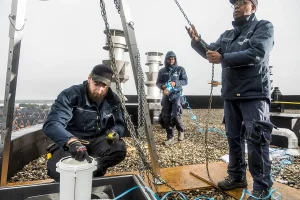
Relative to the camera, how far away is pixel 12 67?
2.33 m

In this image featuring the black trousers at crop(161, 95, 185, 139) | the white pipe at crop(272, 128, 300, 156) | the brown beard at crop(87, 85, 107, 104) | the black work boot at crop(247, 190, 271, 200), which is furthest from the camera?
the black trousers at crop(161, 95, 185, 139)

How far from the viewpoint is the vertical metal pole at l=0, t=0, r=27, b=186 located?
2309 millimetres

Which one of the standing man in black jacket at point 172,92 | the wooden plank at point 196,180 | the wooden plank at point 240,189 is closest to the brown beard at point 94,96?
the wooden plank at point 196,180

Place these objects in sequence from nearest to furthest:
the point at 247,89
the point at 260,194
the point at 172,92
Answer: the point at 260,194 < the point at 247,89 < the point at 172,92

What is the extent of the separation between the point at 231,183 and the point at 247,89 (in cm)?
119

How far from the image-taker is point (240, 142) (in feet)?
7.68

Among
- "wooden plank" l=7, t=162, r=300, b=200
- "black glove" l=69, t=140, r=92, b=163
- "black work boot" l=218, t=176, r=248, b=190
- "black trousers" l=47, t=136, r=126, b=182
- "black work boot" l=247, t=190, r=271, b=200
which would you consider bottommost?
"wooden plank" l=7, t=162, r=300, b=200

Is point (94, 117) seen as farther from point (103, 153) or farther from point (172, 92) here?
point (172, 92)

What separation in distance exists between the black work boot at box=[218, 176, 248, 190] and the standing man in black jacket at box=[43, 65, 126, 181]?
1.31 meters

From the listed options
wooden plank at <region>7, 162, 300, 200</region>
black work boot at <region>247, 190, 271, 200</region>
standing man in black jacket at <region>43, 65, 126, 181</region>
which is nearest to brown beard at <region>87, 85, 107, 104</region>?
standing man in black jacket at <region>43, 65, 126, 181</region>

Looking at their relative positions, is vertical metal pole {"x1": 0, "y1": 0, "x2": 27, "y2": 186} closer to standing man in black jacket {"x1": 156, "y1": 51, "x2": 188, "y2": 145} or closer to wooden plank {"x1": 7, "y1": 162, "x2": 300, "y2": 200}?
wooden plank {"x1": 7, "y1": 162, "x2": 300, "y2": 200}

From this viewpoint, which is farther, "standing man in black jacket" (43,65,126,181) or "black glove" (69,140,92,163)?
"standing man in black jacket" (43,65,126,181)

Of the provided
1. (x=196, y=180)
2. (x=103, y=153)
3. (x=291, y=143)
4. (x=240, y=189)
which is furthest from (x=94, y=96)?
(x=291, y=143)

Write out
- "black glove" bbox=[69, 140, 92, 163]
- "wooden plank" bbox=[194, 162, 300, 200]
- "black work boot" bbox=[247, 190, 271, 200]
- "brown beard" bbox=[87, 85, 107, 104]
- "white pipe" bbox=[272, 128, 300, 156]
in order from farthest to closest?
1. "white pipe" bbox=[272, 128, 300, 156]
2. "brown beard" bbox=[87, 85, 107, 104]
3. "wooden plank" bbox=[194, 162, 300, 200]
4. "black work boot" bbox=[247, 190, 271, 200]
5. "black glove" bbox=[69, 140, 92, 163]
